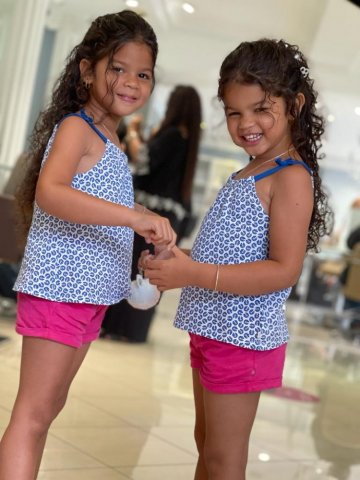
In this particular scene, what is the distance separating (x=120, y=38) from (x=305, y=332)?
7.75 m

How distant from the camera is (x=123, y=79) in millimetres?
2020

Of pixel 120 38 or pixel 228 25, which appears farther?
pixel 228 25

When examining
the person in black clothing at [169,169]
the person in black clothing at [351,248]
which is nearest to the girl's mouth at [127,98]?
the person in black clothing at [169,169]

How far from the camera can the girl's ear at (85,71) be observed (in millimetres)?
2062

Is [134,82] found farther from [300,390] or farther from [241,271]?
[300,390]

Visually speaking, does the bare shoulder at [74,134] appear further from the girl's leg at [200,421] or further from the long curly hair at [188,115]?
the long curly hair at [188,115]

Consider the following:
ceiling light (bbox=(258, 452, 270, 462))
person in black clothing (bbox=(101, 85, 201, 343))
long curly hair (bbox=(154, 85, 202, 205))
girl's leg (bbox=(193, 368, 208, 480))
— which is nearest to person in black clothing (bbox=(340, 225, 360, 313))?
person in black clothing (bbox=(101, 85, 201, 343))

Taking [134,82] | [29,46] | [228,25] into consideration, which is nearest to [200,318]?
[134,82]

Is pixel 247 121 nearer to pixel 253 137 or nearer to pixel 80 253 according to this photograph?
pixel 253 137

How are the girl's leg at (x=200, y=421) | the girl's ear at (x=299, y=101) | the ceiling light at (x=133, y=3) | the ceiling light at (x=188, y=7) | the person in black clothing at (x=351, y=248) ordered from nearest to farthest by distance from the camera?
the girl's ear at (x=299, y=101), the girl's leg at (x=200, y=421), the ceiling light at (x=133, y=3), the person in black clothing at (x=351, y=248), the ceiling light at (x=188, y=7)

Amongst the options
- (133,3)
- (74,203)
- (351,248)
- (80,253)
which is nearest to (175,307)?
(351,248)

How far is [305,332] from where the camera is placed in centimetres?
952

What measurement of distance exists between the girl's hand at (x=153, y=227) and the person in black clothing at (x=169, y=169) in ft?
12.2

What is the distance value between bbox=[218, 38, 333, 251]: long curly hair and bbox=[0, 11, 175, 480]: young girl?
0.21 m
